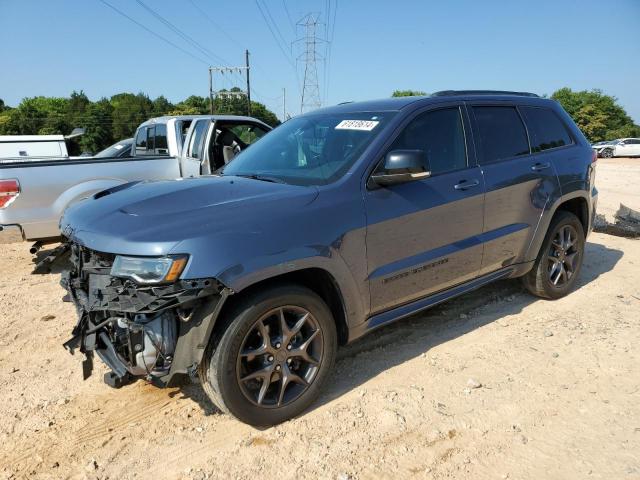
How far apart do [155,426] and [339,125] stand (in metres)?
2.44

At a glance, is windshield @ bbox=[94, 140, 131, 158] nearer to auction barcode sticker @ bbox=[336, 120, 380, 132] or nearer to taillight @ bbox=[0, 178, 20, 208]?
taillight @ bbox=[0, 178, 20, 208]

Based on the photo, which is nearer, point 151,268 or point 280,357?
point 151,268

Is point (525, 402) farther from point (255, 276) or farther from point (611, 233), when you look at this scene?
point (611, 233)

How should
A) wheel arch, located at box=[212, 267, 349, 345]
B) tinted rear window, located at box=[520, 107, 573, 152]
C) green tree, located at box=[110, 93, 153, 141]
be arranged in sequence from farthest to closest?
green tree, located at box=[110, 93, 153, 141] → tinted rear window, located at box=[520, 107, 573, 152] → wheel arch, located at box=[212, 267, 349, 345]

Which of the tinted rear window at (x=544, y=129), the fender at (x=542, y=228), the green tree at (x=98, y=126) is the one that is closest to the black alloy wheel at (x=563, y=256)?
the fender at (x=542, y=228)

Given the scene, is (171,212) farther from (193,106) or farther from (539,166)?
(193,106)

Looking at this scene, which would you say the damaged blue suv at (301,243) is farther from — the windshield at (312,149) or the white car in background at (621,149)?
the white car in background at (621,149)

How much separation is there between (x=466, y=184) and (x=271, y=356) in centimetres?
203

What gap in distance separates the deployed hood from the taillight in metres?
3.12

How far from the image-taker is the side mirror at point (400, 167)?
319 cm

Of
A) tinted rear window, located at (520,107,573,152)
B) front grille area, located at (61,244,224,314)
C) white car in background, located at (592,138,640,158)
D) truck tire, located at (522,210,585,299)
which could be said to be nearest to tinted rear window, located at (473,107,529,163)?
tinted rear window, located at (520,107,573,152)

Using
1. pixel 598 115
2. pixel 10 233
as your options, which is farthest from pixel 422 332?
pixel 598 115

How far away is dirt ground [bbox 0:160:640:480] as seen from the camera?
107 inches

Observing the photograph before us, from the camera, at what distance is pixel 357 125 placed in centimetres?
371
